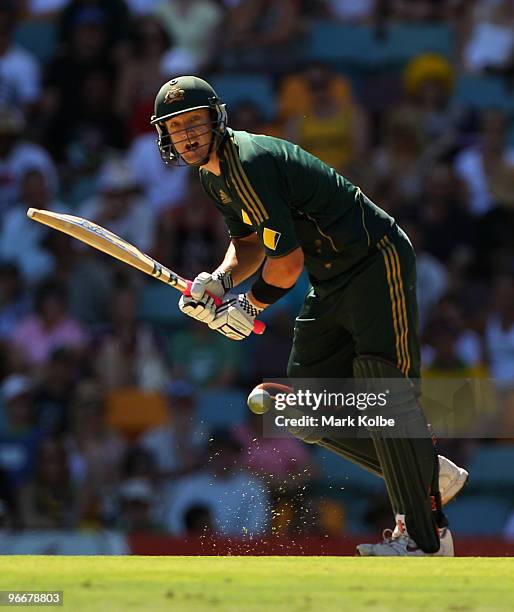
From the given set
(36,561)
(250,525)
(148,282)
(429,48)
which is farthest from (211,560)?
(429,48)

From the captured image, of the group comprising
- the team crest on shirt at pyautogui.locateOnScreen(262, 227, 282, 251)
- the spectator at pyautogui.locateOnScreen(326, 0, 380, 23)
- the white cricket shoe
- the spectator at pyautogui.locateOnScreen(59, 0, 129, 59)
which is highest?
the spectator at pyautogui.locateOnScreen(59, 0, 129, 59)

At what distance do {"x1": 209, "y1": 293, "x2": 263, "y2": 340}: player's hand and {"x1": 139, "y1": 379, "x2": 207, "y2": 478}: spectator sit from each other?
128 inches

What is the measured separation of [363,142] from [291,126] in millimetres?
540

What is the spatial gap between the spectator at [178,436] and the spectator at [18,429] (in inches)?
28.0

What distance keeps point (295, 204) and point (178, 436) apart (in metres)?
3.73

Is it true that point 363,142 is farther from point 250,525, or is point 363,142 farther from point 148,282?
point 250,525

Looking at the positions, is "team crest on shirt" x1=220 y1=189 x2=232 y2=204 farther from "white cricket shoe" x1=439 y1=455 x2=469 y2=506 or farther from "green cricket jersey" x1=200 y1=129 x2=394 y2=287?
"white cricket shoe" x1=439 y1=455 x2=469 y2=506

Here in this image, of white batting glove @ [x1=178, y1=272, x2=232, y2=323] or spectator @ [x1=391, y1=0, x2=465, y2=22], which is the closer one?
white batting glove @ [x1=178, y1=272, x2=232, y2=323]

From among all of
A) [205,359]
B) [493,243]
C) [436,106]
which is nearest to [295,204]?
[205,359]

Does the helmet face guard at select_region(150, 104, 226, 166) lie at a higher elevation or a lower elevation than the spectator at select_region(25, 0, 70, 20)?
lower

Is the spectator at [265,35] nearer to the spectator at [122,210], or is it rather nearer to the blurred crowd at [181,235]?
the blurred crowd at [181,235]

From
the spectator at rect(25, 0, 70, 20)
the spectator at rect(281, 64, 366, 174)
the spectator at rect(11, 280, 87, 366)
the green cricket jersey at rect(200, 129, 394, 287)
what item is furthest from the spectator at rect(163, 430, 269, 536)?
the spectator at rect(25, 0, 70, 20)

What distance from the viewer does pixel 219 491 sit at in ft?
27.9

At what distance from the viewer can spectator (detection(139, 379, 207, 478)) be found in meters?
8.77
